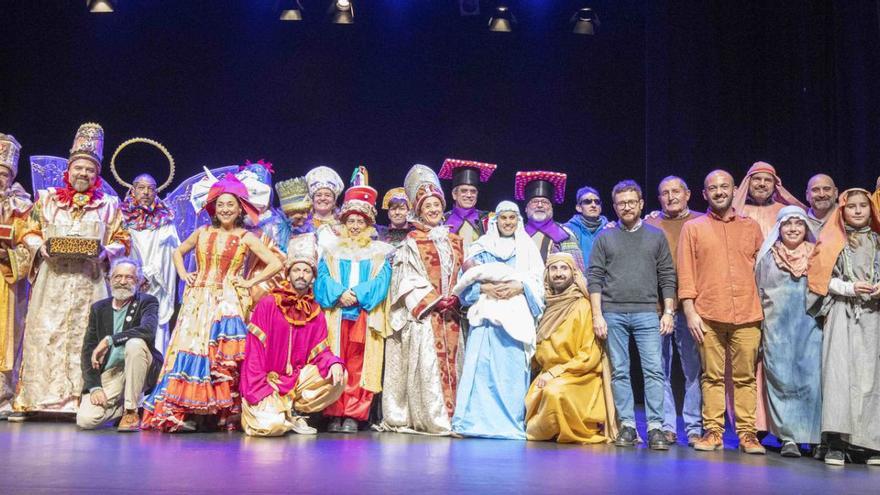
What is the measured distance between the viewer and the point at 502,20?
836 centimetres

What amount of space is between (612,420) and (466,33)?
479 cm

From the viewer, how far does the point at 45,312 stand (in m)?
6.03

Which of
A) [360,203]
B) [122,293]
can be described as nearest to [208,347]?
[122,293]

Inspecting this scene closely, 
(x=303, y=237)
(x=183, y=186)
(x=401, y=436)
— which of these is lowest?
(x=401, y=436)

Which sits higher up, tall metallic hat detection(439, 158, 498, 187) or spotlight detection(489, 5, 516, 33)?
spotlight detection(489, 5, 516, 33)

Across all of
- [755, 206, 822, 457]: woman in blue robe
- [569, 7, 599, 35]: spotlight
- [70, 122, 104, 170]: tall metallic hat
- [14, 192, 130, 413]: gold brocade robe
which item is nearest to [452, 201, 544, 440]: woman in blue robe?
[755, 206, 822, 457]: woman in blue robe

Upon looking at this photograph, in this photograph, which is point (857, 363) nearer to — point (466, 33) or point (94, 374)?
point (94, 374)

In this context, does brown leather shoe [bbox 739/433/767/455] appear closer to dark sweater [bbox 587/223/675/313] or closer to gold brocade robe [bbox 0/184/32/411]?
dark sweater [bbox 587/223/675/313]

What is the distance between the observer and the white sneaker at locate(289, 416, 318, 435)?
18.0 feet

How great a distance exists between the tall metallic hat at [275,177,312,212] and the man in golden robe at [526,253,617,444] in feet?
6.89

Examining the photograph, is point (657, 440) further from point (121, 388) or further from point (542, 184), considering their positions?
point (121, 388)

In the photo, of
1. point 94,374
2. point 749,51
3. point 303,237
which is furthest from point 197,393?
point 749,51

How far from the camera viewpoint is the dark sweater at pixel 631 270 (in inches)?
215

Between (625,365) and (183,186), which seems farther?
(183,186)
